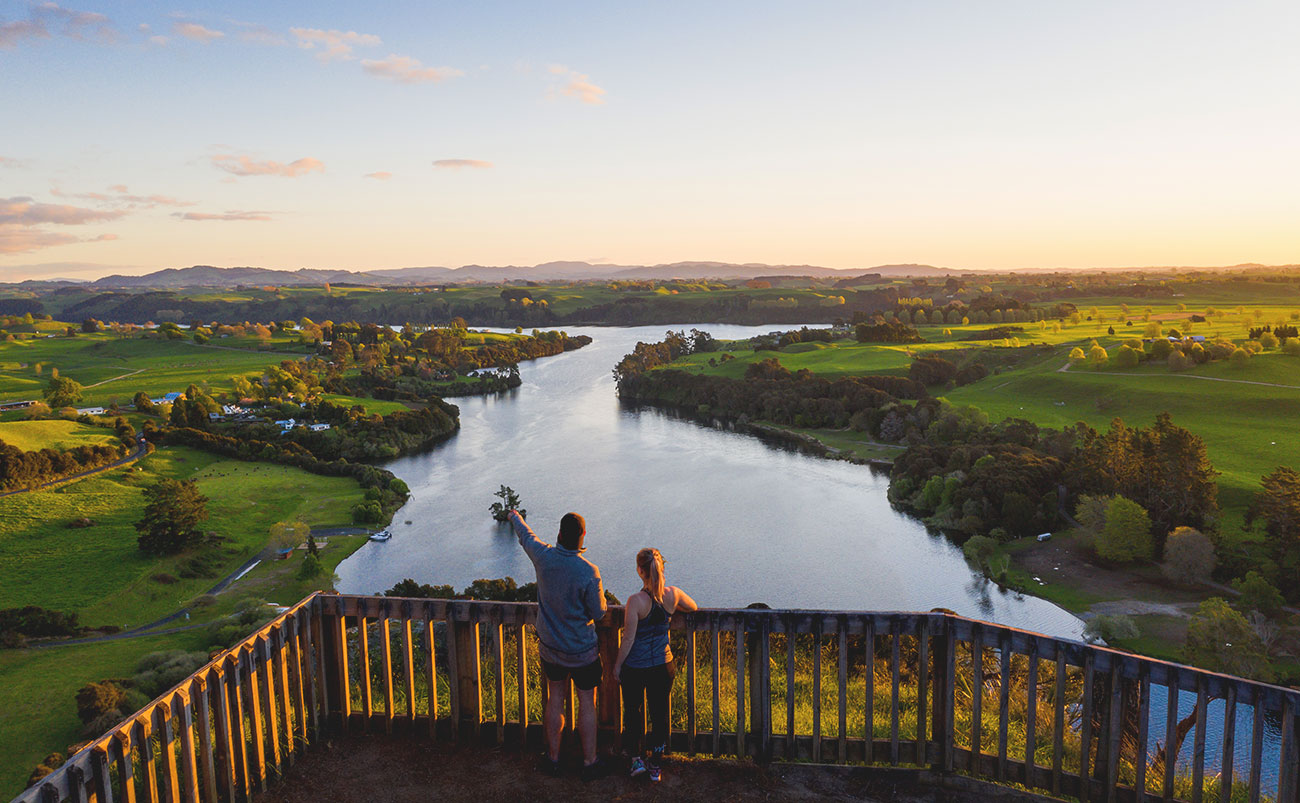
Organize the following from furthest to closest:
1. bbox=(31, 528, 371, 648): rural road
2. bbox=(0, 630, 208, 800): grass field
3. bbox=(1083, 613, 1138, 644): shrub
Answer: bbox=(31, 528, 371, 648): rural road, bbox=(1083, 613, 1138, 644): shrub, bbox=(0, 630, 208, 800): grass field

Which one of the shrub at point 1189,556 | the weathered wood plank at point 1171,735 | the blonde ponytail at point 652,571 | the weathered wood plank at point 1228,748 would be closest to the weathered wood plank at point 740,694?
the blonde ponytail at point 652,571

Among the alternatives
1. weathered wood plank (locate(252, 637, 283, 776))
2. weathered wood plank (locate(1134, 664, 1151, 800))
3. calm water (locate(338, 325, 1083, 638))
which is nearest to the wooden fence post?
weathered wood plank (locate(252, 637, 283, 776))

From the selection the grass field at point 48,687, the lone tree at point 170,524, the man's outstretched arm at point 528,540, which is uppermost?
the man's outstretched arm at point 528,540

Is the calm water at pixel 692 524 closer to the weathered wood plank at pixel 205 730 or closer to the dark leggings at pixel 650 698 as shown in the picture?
the dark leggings at pixel 650 698

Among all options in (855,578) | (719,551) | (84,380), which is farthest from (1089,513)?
(84,380)

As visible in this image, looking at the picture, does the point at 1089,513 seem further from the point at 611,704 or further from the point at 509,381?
the point at 509,381

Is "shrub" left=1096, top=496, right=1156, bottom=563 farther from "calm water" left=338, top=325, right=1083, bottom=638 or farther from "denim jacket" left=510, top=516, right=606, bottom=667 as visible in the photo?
"denim jacket" left=510, top=516, right=606, bottom=667

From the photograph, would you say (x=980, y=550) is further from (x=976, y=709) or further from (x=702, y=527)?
(x=976, y=709)
